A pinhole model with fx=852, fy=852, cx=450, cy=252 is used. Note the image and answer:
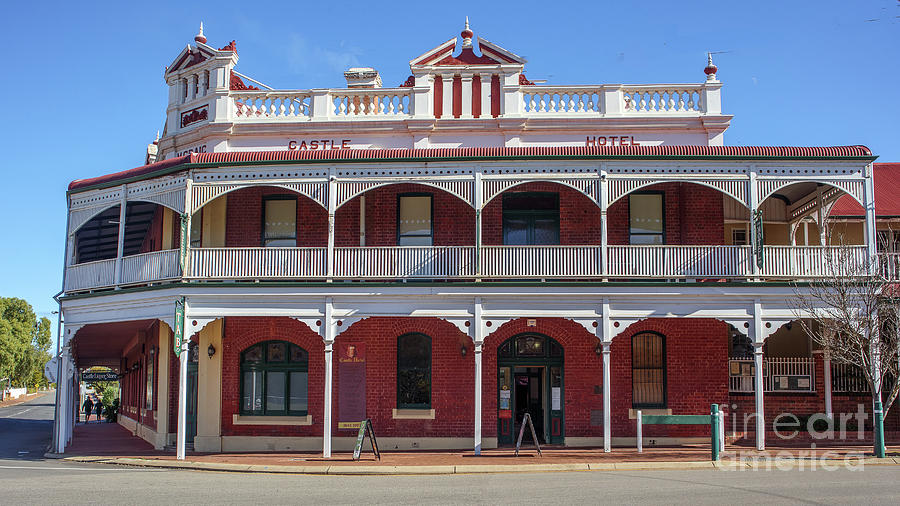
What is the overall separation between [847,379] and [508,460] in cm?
887

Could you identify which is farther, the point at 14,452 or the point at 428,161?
the point at 14,452

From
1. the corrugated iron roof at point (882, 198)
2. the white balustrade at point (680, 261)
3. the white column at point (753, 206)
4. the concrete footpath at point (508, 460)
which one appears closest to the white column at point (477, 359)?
the concrete footpath at point (508, 460)

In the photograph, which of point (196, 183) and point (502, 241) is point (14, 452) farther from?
point (502, 241)

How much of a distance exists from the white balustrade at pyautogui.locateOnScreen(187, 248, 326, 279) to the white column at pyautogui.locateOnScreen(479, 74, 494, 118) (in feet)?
19.5

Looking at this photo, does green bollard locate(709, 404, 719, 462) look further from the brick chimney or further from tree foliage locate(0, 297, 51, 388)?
tree foliage locate(0, 297, 51, 388)

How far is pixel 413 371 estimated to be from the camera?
20.9 m

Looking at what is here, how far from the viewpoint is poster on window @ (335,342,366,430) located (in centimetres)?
2042

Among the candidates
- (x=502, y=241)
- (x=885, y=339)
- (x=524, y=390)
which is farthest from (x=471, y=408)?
(x=885, y=339)

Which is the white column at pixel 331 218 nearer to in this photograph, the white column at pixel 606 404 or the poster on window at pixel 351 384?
the poster on window at pixel 351 384

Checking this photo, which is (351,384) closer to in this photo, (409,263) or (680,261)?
(409,263)

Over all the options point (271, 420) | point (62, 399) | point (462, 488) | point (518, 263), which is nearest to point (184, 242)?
point (271, 420)

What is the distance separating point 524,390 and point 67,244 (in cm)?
1201

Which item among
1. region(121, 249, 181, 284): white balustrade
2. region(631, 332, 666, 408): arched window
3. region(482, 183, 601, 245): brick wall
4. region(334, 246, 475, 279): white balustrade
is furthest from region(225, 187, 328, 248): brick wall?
region(631, 332, 666, 408): arched window

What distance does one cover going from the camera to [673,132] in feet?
70.9
